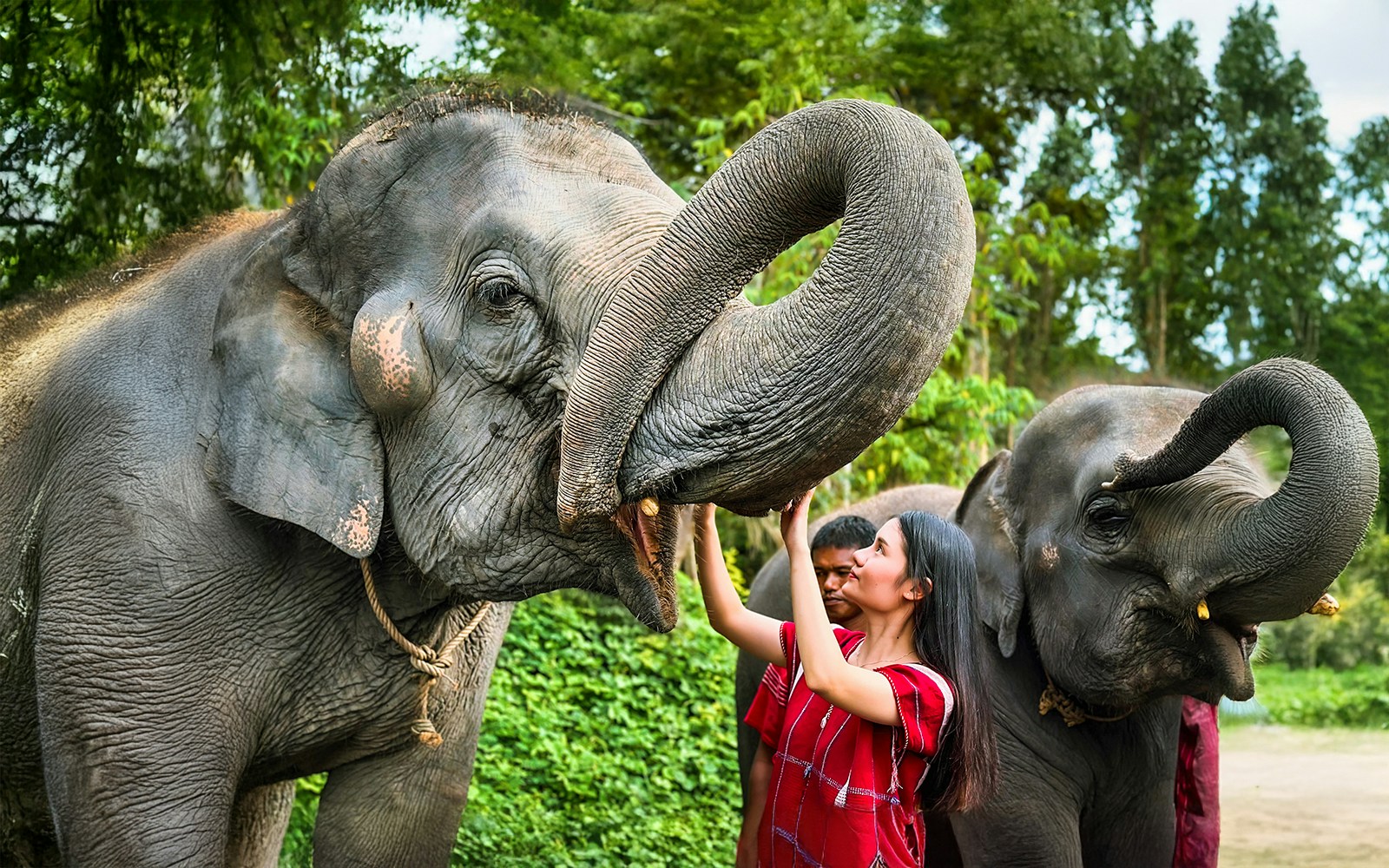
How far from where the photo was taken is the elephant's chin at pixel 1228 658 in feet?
12.9

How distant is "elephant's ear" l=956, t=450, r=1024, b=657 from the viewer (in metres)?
4.52

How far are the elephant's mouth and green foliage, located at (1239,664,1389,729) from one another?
33.0ft

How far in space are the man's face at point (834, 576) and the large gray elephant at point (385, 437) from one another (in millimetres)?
1126

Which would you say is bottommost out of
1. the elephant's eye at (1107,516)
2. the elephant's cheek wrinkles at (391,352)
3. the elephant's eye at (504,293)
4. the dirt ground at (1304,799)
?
the dirt ground at (1304,799)

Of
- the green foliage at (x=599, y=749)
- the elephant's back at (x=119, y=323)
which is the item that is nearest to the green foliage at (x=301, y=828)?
the green foliage at (x=599, y=749)

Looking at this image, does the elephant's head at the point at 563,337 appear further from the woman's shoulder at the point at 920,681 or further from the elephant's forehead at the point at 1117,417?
the elephant's forehead at the point at 1117,417

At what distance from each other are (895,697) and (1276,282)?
20667 millimetres

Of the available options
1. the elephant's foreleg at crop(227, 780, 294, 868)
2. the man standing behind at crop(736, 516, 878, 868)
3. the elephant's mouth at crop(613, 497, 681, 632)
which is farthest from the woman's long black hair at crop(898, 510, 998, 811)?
the elephant's foreleg at crop(227, 780, 294, 868)

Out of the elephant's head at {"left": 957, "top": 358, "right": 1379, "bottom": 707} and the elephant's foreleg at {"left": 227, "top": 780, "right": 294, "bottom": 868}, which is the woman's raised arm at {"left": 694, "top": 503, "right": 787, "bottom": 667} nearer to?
the elephant's head at {"left": 957, "top": 358, "right": 1379, "bottom": 707}

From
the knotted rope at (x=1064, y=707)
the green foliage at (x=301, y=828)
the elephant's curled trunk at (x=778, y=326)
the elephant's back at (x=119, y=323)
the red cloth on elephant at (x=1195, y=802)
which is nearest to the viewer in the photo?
the elephant's curled trunk at (x=778, y=326)

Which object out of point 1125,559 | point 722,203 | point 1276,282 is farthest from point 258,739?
point 1276,282

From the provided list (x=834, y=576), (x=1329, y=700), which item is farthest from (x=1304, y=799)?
(x=834, y=576)

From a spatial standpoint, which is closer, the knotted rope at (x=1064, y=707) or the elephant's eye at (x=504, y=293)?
the elephant's eye at (x=504, y=293)

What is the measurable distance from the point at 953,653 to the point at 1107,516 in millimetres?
1198
